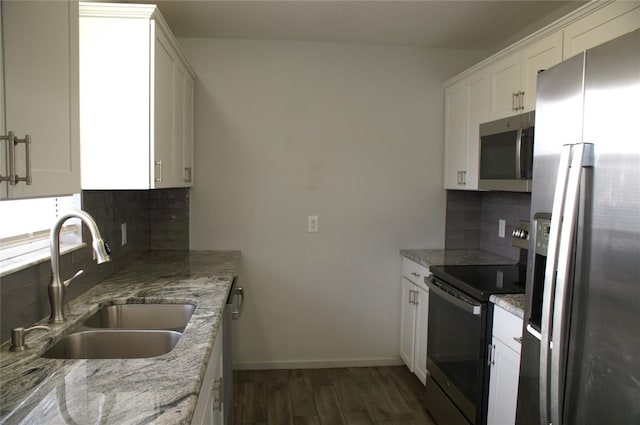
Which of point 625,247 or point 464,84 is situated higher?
point 464,84

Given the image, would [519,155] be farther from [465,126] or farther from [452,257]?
[452,257]

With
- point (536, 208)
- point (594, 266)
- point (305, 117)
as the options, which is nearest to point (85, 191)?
point (305, 117)

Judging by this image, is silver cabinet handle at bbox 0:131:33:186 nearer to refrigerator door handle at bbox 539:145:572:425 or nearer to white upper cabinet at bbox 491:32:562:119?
refrigerator door handle at bbox 539:145:572:425

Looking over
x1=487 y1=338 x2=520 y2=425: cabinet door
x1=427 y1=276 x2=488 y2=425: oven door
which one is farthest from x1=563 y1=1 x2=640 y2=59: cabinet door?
x1=487 y1=338 x2=520 y2=425: cabinet door

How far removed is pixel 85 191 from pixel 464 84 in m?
2.44

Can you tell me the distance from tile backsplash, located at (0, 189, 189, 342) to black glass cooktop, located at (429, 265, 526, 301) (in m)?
1.82

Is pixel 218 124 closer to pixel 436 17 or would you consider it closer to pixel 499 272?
pixel 436 17

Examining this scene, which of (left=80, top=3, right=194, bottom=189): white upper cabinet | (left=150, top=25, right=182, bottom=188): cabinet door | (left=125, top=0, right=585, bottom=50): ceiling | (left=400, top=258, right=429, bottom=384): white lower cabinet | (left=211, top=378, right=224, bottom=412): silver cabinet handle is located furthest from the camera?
(left=400, top=258, right=429, bottom=384): white lower cabinet

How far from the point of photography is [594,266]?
1203 mm

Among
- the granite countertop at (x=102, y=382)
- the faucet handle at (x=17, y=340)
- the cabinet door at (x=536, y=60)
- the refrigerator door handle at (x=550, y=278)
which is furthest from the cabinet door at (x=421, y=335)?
the faucet handle at (x=17, y=340)

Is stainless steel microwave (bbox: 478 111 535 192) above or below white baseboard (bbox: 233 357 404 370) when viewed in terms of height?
above

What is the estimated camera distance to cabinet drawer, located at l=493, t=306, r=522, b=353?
72.2 inches

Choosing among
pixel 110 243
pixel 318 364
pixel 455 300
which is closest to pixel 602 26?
pixel 455 300

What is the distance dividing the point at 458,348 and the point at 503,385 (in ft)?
1.24
